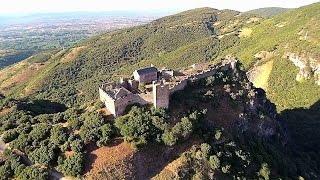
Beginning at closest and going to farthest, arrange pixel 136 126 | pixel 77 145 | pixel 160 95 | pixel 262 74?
pixel 77 145 < pixel 136 126 < pixel 160 95 < pixel 262 74

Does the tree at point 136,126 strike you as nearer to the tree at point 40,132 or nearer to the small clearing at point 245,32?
the tree at point 40,132

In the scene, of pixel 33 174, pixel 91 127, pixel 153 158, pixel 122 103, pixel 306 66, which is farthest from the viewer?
pixel 306 66

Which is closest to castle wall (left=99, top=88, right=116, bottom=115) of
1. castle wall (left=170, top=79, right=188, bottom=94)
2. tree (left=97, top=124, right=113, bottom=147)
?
tree (left=97, top=124, right=113, bottom=147)

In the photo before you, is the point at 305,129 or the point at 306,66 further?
the point at 306,66

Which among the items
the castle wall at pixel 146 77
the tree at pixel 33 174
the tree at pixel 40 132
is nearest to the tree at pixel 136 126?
the castle wall at pixel 146 77

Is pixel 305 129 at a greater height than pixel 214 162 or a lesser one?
lesser

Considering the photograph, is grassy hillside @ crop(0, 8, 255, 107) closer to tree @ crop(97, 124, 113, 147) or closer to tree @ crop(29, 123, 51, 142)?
tree @ crop(29, 123, 51, 142)

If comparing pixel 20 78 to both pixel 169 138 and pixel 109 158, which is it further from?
pixel 169 138

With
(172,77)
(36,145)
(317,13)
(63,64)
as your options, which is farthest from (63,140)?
(317,13)

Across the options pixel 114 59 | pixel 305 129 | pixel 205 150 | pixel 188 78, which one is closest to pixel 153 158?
pixel 205 150

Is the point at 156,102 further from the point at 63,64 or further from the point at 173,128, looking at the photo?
the point at 63,64
